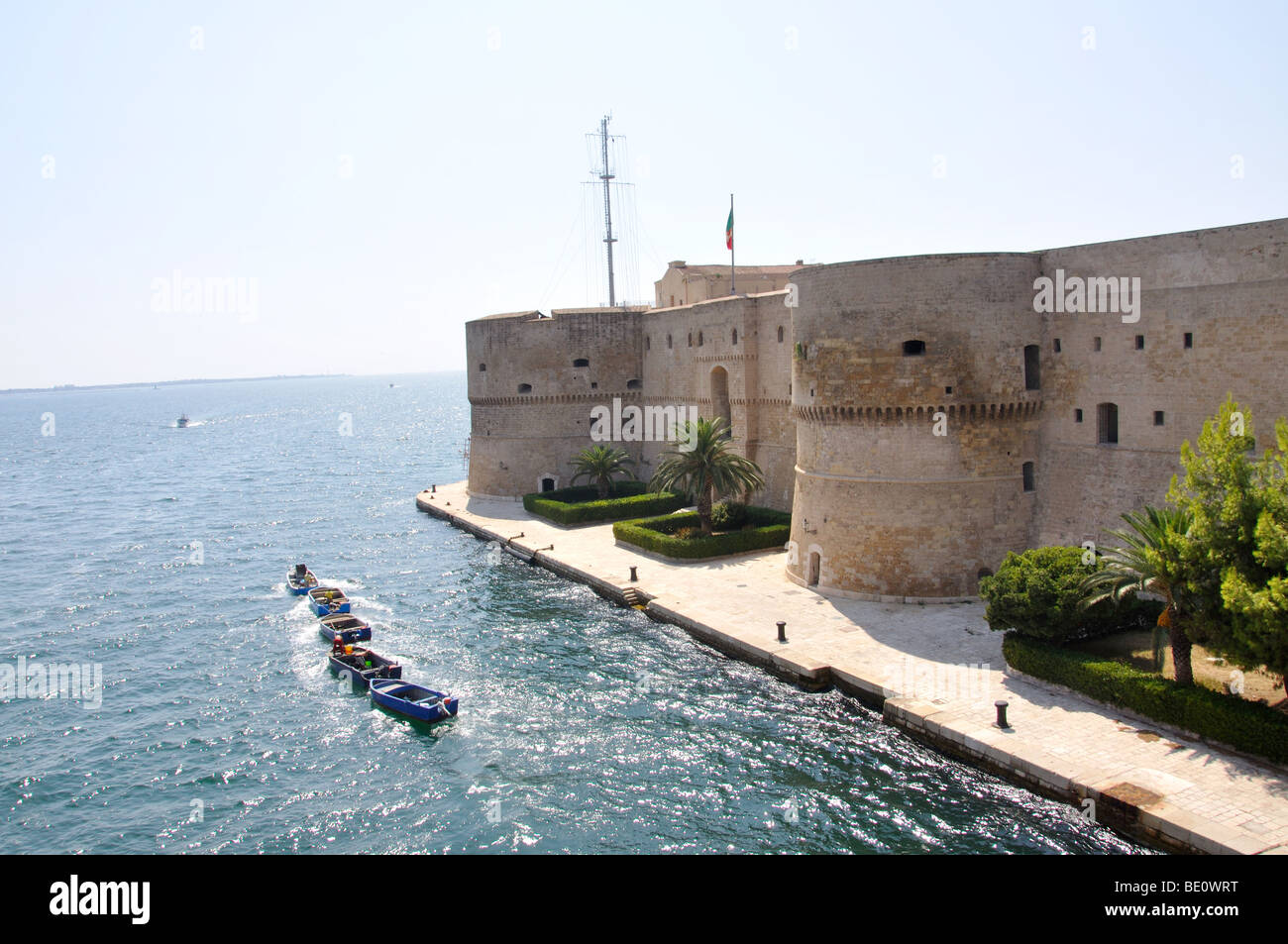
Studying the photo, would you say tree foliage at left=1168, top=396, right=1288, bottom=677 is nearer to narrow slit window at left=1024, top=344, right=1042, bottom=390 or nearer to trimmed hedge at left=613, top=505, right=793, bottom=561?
narrow slit window at left=1024, top=344, right=1042, bottom=390

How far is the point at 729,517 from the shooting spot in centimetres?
4006

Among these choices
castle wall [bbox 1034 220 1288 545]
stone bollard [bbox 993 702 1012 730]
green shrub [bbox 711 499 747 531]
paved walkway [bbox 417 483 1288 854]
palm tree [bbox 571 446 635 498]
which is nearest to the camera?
paved walkway [bbox 417 483 1288 854]

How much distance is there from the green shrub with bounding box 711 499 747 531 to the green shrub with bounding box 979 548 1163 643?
645 inches

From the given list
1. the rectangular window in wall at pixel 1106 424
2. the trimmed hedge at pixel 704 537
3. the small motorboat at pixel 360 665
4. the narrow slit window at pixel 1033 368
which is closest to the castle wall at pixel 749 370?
the trimmed hedge at pixel 704 537

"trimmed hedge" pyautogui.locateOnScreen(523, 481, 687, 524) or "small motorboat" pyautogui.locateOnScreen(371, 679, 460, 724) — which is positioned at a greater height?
"trimmed hedge" pyautogui.locateOnScreen(523, 481, 687, 524)

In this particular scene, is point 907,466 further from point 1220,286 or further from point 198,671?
point 198,671

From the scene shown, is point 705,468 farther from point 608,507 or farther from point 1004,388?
point 1004,388

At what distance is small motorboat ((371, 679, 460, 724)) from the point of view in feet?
76.5

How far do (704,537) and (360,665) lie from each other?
49.6 ft

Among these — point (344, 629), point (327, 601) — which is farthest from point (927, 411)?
point (327, 601)

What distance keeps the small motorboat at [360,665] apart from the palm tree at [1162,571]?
17.9 m

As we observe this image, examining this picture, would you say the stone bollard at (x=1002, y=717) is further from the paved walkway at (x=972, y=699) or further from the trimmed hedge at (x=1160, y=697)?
the trimmed hedge at (x=1160, y=697)

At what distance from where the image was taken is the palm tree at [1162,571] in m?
19.3

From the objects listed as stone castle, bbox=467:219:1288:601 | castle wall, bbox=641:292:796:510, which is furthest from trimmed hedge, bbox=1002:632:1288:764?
castle wall, bbox=641:292:796:510
